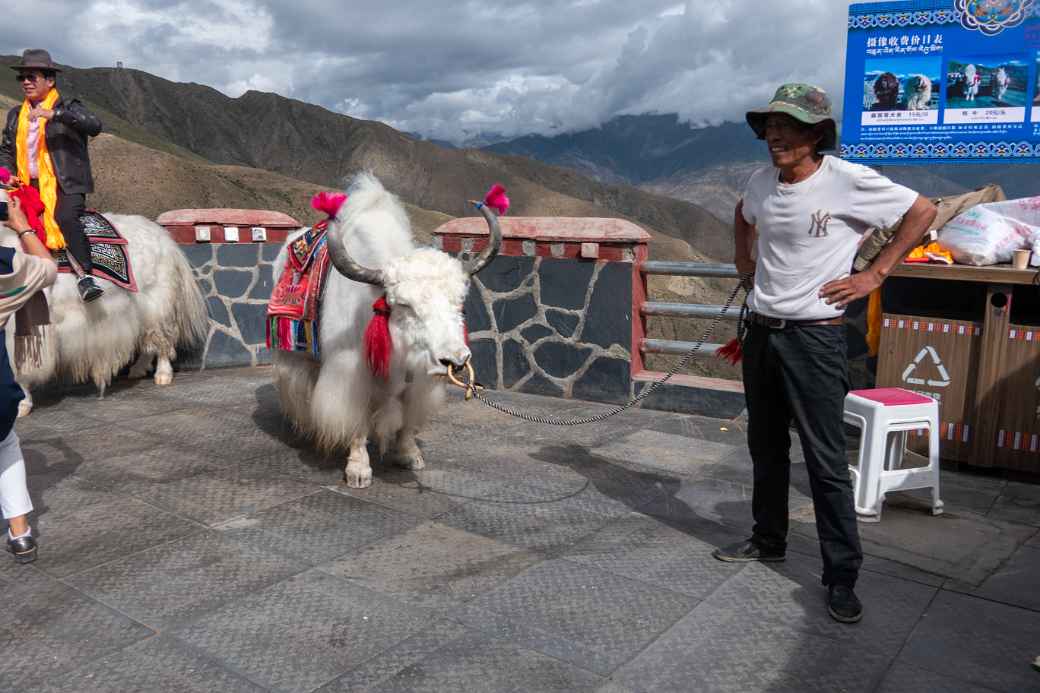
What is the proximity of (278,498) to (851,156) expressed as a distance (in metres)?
4.54

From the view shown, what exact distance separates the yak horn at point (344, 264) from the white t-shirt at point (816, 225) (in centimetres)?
174

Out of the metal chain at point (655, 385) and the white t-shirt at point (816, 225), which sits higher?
the white t-shirt at point (816, 225)

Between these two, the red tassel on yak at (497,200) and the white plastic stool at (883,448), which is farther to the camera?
the red tassel on yak at (497,200)

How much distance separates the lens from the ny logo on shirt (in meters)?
2.85

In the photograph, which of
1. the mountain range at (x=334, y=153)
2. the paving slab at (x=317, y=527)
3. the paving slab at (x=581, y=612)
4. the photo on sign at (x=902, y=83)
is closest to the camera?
the paving slab at (x=581, y=612)

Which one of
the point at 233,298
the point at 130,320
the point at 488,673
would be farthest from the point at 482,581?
the point at 233,298

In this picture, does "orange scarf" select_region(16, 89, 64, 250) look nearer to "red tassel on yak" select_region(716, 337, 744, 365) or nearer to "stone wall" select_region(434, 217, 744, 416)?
"stone wall" select_region(434, 217, 744, 416)

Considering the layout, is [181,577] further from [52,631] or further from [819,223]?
[819,223]

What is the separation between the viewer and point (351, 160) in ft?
262

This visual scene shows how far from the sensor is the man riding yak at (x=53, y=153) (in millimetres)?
5527

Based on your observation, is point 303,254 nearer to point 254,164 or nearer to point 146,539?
point 146,539

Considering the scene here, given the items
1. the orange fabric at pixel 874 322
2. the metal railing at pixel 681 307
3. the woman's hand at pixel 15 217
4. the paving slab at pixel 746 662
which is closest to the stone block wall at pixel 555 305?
the metal railing at pixel 681 307

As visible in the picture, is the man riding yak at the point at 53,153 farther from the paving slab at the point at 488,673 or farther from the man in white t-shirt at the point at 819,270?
the man in white t-shirt at the point at 819,270

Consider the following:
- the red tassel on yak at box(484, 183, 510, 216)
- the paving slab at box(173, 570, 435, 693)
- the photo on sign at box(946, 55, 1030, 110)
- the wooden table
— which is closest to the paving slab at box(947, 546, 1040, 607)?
the wooden table
